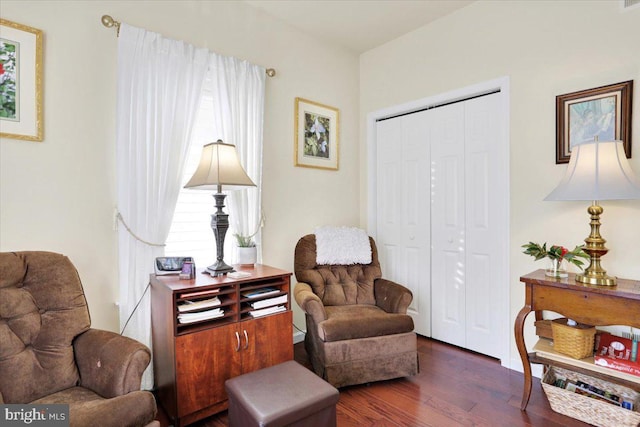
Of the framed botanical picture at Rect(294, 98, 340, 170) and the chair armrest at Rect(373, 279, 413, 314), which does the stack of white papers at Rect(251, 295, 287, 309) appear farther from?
the framed botanical picture at Rect(294, 98, 340, 170)

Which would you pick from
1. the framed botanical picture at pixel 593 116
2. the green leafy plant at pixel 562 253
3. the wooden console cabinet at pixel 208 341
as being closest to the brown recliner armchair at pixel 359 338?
the wooden console cabinet at pixel 208 341

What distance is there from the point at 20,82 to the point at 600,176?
3.12 metres

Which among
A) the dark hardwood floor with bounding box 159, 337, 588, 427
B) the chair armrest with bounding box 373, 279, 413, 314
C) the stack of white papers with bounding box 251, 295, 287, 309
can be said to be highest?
the stack of white papers with bounding box 251, 295, 287, 309

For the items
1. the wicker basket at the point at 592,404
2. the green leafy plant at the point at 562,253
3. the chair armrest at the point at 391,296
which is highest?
the green leafy plant at the point at 562,253

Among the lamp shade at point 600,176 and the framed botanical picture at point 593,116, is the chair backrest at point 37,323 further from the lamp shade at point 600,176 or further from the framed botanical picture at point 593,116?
the framed botanical picture at point 593,116

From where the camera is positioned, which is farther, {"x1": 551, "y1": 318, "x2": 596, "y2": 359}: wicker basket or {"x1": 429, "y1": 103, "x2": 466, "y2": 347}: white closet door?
{"x1": 429, "y1": 103, "x2": 466, "y2": 347}: white closet door

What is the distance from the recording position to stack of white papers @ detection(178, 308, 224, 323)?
1768 millimetres

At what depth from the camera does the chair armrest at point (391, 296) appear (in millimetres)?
2428

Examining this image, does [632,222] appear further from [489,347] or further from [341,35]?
[341,35]

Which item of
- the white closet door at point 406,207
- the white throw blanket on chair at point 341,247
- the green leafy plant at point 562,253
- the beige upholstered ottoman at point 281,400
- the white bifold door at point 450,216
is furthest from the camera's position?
the white closet door at point 406,207

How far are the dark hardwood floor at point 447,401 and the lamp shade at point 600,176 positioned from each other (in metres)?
1.26

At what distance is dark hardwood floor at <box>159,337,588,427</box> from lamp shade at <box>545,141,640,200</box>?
4.13 ft

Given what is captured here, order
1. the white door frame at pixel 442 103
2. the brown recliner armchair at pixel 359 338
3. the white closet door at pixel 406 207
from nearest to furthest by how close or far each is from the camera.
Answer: the brown recliner armchair at pixel 359 338 < the white door frame at pixel 442 103 < the white closet door at pixel 406 207

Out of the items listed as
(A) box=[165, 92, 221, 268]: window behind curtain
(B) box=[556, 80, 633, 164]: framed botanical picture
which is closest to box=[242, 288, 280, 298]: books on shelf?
(A) box=[165, 92, 221, 268]: window behind curtain
